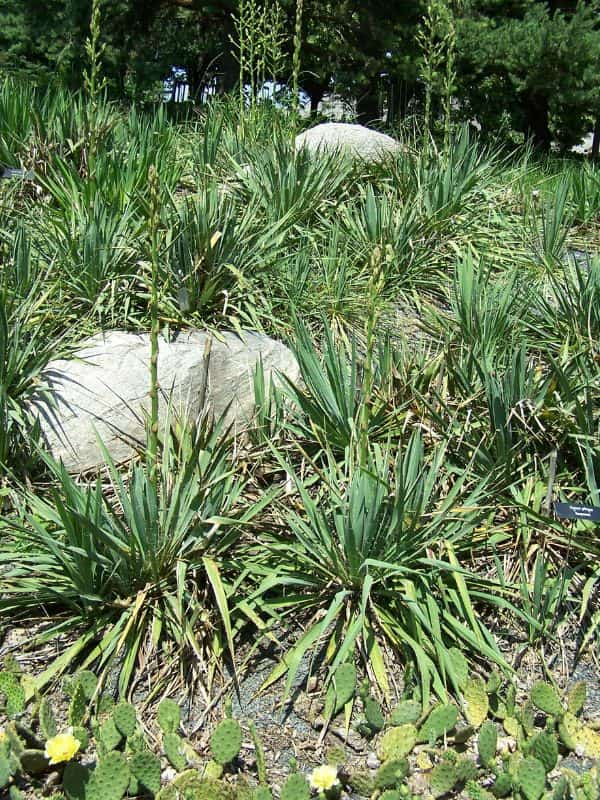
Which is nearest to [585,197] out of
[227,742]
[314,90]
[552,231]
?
[552,231]

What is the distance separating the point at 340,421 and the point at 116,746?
64.6 inches

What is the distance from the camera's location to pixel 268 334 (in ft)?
14.6

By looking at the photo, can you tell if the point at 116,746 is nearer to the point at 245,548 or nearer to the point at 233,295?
the point at 245,548

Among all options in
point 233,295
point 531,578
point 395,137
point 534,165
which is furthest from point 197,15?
point 531,578

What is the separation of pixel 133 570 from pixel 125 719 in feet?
1.87

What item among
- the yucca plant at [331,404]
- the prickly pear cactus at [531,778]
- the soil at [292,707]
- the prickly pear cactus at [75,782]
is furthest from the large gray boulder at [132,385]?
the prickly pear cactus at [531,778]

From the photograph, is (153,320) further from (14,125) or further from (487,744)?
(14,125)

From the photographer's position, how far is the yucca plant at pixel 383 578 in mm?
2807

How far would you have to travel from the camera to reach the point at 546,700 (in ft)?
8.63

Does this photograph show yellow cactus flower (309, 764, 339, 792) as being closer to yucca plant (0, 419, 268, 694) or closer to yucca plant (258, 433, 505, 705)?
yucca plant (258, 433, 505, 705)

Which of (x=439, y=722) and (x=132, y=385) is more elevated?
(x=132, y=385)

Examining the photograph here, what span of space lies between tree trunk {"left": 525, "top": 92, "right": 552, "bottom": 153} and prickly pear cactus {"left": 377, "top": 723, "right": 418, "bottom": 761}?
12133mm

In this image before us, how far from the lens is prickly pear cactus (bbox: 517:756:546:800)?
227 cm

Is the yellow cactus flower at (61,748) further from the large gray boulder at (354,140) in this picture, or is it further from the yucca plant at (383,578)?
the large gray boulder at (354,140)
